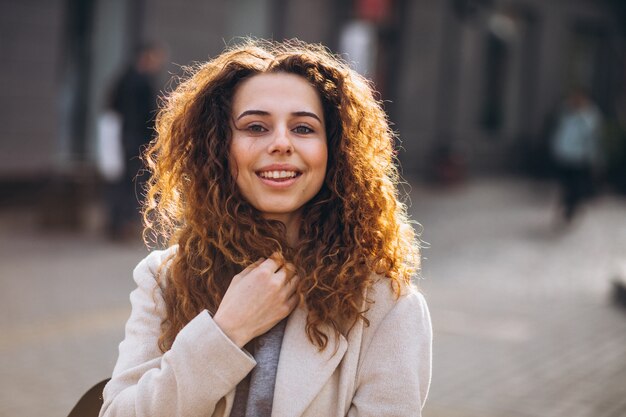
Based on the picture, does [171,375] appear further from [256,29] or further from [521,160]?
[521,160]

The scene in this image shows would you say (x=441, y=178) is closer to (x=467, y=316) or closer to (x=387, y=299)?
(x=467, y=316)

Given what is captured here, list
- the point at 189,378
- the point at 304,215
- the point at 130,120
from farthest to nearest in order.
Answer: the point at 130,120 < the point at 304,215 < the point at 189,378

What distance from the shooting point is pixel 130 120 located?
1073cm

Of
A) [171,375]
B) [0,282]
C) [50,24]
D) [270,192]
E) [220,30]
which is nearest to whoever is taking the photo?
[171,375]

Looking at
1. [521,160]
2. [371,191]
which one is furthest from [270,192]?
[521,160]

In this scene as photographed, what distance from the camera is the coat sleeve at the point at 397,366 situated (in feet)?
7.31

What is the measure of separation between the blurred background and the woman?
140 centimetres

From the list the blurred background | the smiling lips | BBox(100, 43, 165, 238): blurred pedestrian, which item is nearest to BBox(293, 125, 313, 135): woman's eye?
the smiling lips

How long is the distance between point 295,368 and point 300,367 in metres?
0.01

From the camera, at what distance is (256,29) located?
16141 mm

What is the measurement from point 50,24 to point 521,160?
1261 cm

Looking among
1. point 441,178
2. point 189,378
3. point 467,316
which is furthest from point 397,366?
point 441,178

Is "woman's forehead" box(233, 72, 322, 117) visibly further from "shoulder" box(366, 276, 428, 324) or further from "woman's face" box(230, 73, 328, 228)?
"shoulder" box(366, 276, 428, 324)

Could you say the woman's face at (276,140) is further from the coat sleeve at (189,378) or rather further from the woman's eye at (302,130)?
the coat sleeve at (189,378)
